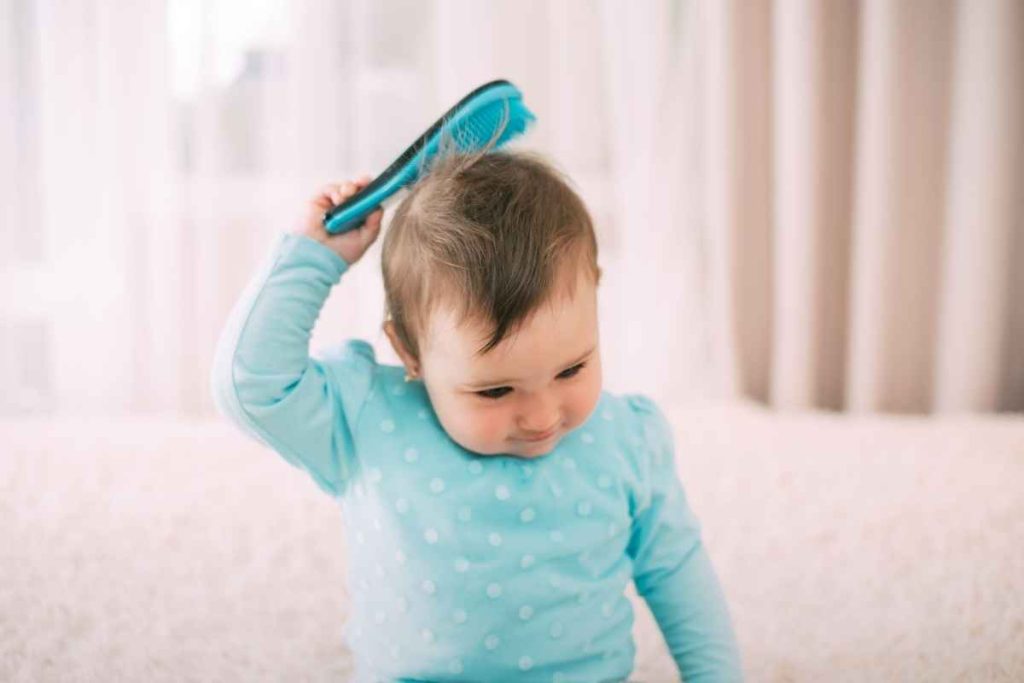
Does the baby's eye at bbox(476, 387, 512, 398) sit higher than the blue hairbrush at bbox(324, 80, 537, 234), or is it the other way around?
the blue hairbrush at bbox(324, 80, 537, 234)

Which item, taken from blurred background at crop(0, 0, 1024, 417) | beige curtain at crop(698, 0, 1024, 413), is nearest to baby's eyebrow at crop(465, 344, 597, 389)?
blurred background at crop(0, 0, 1024, 417)

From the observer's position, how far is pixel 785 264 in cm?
177

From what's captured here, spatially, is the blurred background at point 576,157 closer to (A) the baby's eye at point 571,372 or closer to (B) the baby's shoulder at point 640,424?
(B) the baby's shoulder at point 640,424

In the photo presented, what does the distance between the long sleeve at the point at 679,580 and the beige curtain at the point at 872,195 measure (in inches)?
40.6

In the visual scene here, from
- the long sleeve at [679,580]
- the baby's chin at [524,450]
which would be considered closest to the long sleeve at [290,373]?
the baby's chin at [524,450]

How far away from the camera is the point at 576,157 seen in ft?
5.92

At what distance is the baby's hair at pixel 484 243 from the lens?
0.69 metres

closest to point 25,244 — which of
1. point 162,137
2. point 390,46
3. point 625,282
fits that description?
point 162,137

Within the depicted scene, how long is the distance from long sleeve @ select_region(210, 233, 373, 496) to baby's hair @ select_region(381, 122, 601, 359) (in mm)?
66

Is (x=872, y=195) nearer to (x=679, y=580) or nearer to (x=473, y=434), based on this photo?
(x=679, y=580)

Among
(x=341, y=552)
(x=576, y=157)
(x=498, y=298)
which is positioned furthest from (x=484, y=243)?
(x=576, y=157)

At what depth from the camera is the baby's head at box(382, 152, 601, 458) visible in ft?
2.28

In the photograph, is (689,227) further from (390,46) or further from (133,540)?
(133,540)

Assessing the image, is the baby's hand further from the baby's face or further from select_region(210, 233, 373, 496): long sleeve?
the baby's face
